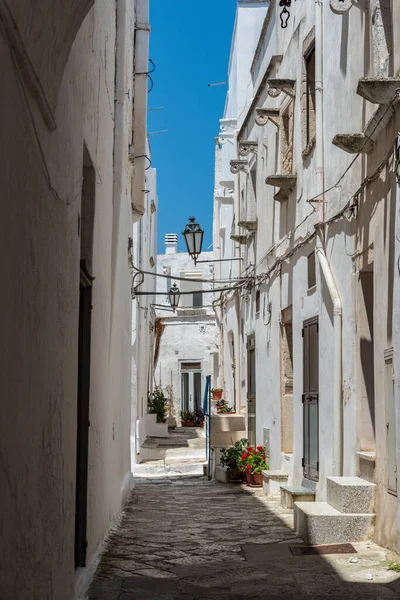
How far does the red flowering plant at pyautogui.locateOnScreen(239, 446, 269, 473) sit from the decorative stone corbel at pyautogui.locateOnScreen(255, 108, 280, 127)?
5169 millimetres

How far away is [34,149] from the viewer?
12.8 ft

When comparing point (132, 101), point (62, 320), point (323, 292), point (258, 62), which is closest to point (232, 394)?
point (258, 62)

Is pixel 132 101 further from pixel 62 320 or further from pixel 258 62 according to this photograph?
pixel 62 320

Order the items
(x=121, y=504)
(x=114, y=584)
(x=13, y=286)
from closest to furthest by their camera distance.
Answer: (x=13, y=286), (x=114, y=584), (x=121, y=504)

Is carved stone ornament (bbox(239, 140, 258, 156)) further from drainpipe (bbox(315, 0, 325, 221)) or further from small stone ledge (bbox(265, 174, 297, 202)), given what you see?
drainpipe (bbox(315, 0, 325, 221))

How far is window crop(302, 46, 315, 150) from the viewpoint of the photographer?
38.1 feet

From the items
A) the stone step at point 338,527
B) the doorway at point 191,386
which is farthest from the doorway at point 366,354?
the doorway at point 191,386

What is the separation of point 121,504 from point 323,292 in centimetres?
356

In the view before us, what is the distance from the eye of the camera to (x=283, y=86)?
12562 millimetres

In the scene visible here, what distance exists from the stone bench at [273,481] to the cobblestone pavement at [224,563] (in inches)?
58.7

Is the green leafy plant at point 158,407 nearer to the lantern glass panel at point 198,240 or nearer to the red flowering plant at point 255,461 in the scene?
the lantern glass panel at point 198,240

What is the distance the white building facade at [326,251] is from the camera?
300 inches

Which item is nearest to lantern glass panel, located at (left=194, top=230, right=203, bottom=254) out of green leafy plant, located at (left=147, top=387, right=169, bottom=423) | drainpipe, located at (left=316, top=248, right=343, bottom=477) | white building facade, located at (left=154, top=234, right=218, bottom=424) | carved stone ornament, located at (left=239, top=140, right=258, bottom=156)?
carved stone ornament, located at (left=239, top=140, right=258, bottom=156)

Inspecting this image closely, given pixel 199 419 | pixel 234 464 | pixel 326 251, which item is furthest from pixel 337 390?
pixel 199 419
